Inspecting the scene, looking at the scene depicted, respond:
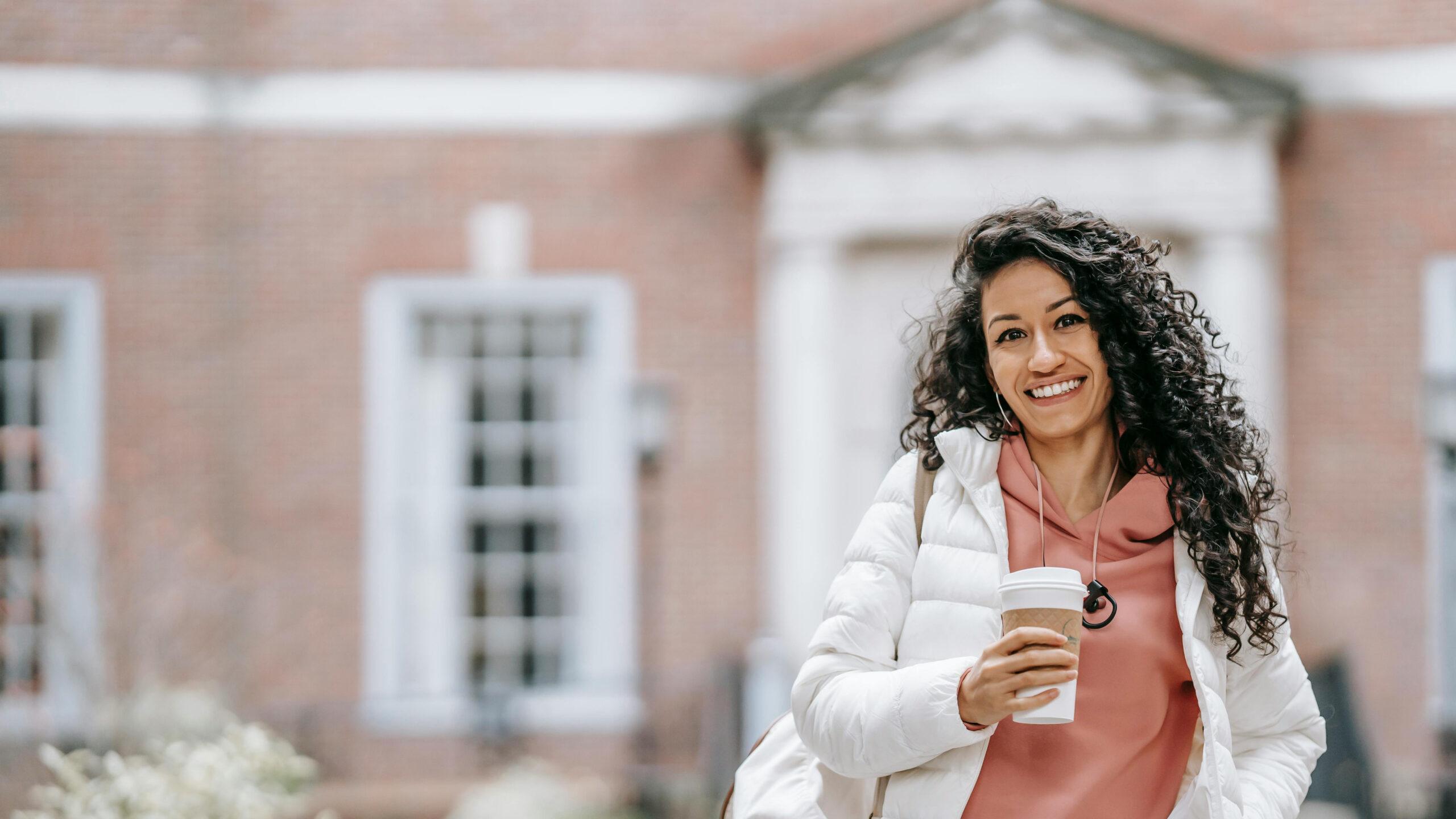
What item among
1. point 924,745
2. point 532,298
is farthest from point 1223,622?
point 532,298

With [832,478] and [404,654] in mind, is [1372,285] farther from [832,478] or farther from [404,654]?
[404,654]

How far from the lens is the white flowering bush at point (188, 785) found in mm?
2887

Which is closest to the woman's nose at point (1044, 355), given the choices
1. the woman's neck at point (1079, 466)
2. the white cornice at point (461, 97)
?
the woman's neck at point (1079, 466)

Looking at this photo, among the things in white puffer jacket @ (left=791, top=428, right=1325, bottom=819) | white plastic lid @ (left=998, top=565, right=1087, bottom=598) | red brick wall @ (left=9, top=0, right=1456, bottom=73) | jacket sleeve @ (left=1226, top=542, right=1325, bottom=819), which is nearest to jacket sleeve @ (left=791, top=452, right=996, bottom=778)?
white puffer jacket @ (left=791, top=428, right=1325, bottom=819)

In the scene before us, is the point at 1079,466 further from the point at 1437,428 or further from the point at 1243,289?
the point at 1437,428

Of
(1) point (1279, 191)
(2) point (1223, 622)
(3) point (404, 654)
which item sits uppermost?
(1) point (1279, 191)

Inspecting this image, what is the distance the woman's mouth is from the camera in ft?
5.62

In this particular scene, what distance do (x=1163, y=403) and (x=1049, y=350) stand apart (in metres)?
0.18

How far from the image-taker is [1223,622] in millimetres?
1664

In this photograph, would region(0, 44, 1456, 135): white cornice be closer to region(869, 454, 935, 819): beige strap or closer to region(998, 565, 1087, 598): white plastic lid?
region(869, 454, 935, 819): beige strap

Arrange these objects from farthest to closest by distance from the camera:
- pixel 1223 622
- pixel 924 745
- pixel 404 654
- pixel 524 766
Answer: pixel 404 654 < pixel 524 766 < pixel 1223 622 < pixel 924 745

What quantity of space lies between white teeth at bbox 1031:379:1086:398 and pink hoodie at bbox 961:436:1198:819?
0.12m

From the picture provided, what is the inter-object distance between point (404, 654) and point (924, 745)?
247 inches

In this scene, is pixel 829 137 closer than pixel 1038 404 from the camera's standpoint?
No
